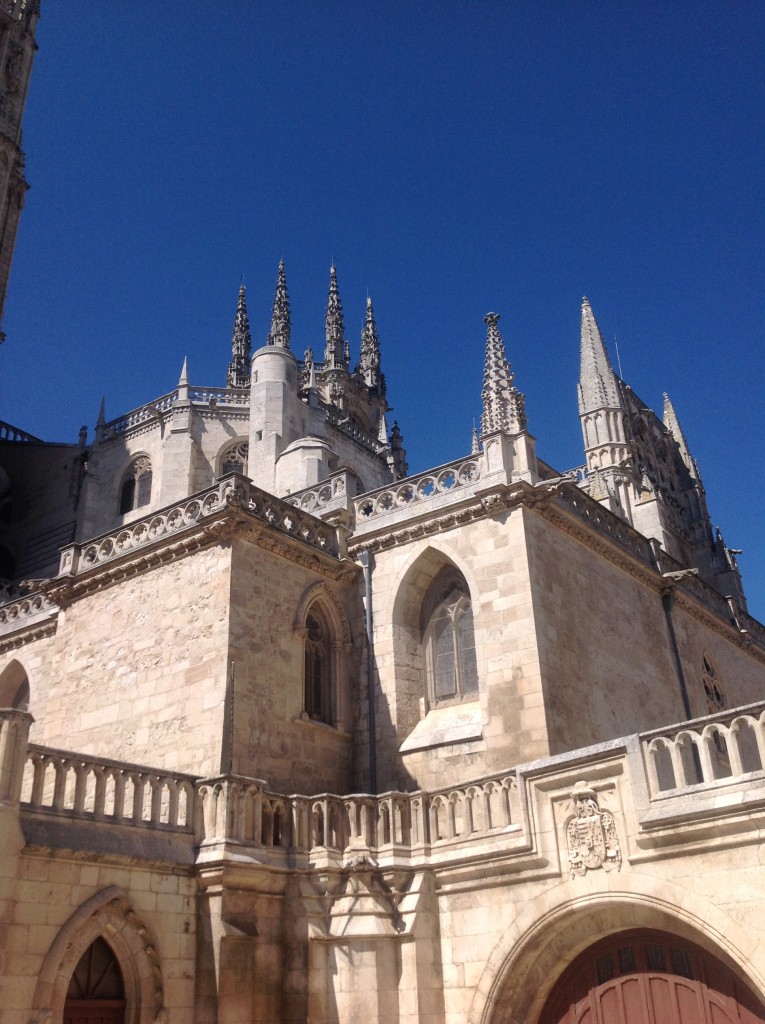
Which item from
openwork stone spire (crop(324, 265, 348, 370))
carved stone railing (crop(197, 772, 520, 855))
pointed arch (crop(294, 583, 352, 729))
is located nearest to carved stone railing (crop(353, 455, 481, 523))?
pointed arch (crop(294, 583, 352, 729))

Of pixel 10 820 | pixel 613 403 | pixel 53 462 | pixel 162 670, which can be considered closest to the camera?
pixel 10 820

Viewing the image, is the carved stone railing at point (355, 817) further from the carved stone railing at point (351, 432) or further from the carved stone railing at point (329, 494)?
the carved stone railing at point (351, 432)

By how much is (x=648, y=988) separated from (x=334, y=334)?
5237 cm

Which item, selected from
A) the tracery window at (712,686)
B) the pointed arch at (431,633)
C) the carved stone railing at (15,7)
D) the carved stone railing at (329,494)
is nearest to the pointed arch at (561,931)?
the pointed arch at (431,633)

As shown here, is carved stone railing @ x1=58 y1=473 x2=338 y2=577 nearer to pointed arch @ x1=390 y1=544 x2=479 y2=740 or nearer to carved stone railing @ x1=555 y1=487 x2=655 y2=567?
pointed arch @ x1=390 y1=544 x2=479 y2=740

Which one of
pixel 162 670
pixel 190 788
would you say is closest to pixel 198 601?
pixel 162 670

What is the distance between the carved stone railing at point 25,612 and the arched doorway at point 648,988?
12614 millimetres

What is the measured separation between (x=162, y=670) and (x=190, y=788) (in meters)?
3.31

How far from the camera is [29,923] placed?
402 inches

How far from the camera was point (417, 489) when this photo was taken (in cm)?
1809

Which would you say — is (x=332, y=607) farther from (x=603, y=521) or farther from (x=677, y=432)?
(x=677, y=432)

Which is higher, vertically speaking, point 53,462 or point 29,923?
point 53,462

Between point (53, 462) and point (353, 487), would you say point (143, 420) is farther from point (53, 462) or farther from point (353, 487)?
point (353, 487)

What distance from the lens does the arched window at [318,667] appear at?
54.3ft
